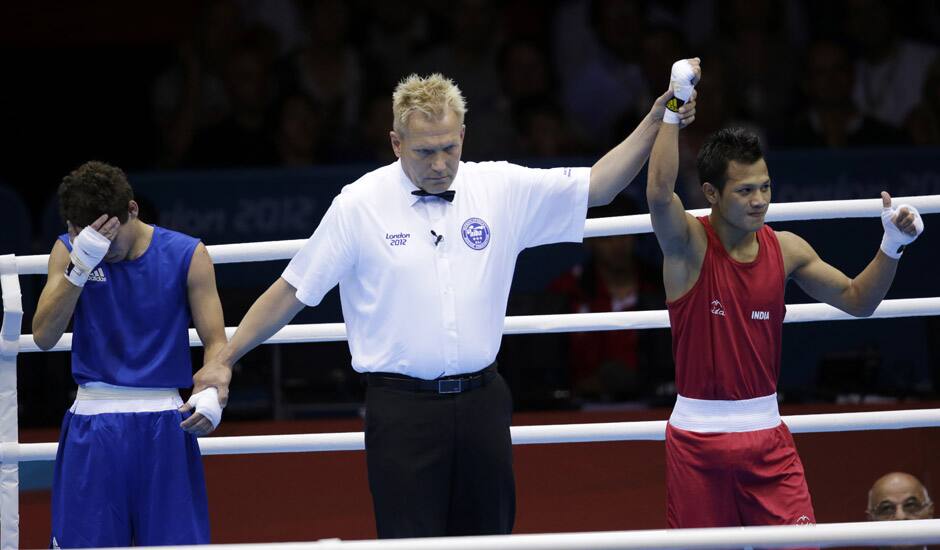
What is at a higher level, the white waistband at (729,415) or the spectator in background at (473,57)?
the spectator in background at (473,57)

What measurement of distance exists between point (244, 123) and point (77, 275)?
3.65 metres

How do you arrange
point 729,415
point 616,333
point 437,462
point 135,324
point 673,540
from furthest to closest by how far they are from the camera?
point 616,333
point 135,324
point 729,415
point 437,462
point 673,540

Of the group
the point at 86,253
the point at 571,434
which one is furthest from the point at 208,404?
the point at 571,434

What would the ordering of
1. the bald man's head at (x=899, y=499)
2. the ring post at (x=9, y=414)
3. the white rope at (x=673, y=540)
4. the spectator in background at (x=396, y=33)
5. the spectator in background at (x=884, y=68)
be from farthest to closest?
the spectator in background at (x=396, y=33)
the spectator in background at (x=884, y=68)
the bald man's head at (x=899, y=499)
the ring post at (x=9, y=414)
the white rope at (x=673, y=540)

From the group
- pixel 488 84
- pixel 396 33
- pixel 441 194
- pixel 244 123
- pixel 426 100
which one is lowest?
pixel 441 194

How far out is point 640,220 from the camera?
355 cm

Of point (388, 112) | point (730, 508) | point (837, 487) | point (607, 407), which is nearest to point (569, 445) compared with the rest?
point (607, 407)

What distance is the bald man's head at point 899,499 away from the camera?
409 cm

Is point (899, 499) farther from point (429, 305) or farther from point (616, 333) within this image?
point (429, 305)

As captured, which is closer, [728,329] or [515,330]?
[728,329]

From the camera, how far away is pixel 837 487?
4305 mm

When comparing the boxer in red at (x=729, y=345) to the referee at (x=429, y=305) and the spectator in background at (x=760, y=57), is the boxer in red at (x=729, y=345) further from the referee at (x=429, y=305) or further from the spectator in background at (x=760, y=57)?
the spectator in background at (x=760, y=57)

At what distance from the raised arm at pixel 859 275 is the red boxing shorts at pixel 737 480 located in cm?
41

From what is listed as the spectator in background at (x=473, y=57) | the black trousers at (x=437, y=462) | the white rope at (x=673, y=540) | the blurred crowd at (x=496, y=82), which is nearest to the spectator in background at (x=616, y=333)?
the blurred crowd at (x=496, y=82)
